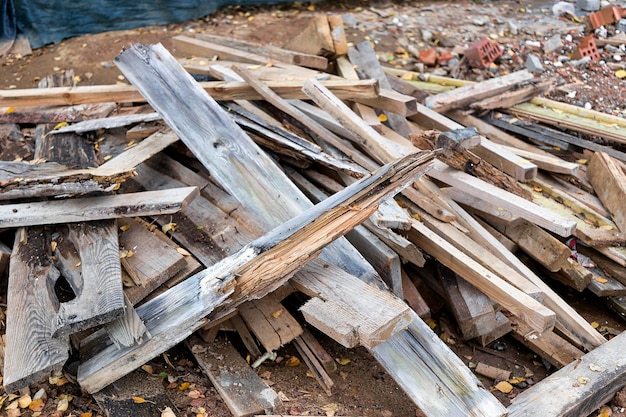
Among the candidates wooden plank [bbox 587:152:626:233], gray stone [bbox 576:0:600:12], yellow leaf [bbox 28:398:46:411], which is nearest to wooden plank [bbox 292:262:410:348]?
yellow leaf [bbox 28:398:46:411]

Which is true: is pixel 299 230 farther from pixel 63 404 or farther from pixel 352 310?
pixel 63 404

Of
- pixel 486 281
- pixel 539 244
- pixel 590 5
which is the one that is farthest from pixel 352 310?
pixel 590 5

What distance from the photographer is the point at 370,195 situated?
3648 mm

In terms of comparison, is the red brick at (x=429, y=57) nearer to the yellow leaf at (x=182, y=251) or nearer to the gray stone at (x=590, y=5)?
the gray stone at (x=590, y=5)

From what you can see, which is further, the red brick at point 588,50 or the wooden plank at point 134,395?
the red brick at point 588,50

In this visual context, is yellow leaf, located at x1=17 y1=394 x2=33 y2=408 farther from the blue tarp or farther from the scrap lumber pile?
the blue tarp

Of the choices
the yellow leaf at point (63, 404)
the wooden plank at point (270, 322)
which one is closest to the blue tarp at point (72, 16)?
the wooden plank at point (270, 322)

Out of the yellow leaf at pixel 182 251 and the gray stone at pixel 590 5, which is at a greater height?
the yellow leaf at pixel 182 251

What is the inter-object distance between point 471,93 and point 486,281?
95.7 inches

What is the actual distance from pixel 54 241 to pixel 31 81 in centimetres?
375

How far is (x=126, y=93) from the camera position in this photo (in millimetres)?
5453

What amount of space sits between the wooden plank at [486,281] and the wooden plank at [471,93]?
1788 millimetres

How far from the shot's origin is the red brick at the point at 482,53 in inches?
277

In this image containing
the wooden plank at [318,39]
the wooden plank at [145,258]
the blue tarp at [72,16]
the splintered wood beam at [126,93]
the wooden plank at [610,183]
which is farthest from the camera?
the blue tarp at [72,16]
